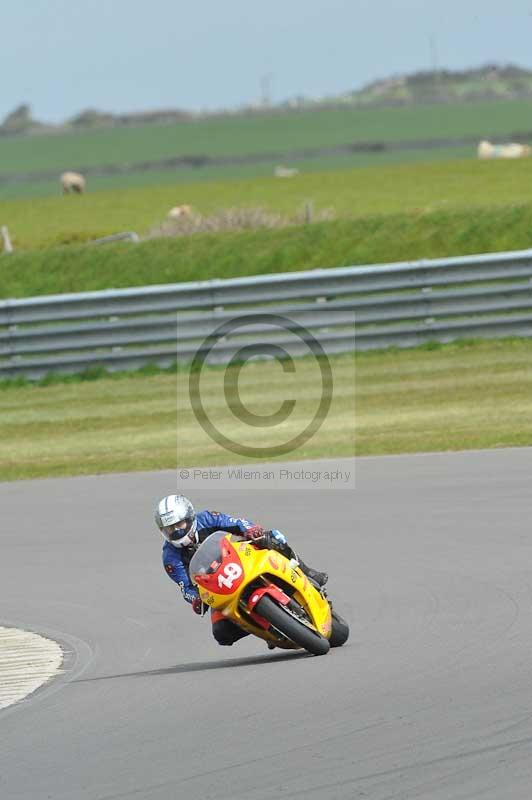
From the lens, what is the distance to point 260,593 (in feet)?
28.9

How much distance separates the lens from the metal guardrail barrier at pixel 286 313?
2298 centimetres

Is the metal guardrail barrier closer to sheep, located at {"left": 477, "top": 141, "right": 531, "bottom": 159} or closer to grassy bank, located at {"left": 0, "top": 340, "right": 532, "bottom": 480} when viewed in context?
grassy bank, located at {"left": 0, "top": 340, "right": 532, "bottom": 480}

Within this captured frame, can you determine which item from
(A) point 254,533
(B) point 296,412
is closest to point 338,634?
(A) point 254,533

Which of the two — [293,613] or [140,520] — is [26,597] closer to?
[140,520]

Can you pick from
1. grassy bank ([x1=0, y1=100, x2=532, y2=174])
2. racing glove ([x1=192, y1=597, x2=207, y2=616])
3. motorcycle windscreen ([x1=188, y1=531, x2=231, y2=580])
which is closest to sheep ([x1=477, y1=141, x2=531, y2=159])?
racing glove ([x1=192, y1=597, x2=207, y2=616])

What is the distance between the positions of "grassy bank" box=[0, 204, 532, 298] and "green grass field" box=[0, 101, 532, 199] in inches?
1646

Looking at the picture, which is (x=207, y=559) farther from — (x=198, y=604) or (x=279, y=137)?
(x=279, y=137)

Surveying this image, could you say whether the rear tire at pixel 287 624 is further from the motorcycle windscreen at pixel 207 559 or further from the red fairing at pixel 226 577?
the motorcycle windscreen at pixel 207 559

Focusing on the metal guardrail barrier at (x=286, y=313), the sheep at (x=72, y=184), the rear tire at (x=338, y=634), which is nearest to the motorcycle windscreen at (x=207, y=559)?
the rear tire at (x=338, y=634)

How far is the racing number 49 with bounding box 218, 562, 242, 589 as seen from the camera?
8820 millimetres

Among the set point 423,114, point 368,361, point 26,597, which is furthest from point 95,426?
point 423,114

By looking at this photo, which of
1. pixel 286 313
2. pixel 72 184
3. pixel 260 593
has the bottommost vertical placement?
pixel 72 184

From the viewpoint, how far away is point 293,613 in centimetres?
891

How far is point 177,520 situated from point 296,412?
424 inches
